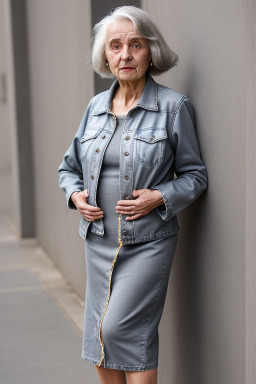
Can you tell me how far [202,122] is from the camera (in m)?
2.94

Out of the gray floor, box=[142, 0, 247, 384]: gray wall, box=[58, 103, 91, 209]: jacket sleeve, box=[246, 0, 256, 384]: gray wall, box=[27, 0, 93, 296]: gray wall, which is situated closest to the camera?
box=[246, 0, 256, 384]: gray wall

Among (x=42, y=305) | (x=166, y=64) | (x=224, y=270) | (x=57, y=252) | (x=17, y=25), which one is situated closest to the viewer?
(x=224, y=270)

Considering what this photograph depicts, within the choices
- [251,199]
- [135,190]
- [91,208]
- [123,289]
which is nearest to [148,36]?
[135,190]

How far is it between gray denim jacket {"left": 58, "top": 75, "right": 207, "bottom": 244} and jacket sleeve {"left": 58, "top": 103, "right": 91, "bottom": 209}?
0.22 metres

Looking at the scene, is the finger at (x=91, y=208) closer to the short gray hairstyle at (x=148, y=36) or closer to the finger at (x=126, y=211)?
the finger at (x=126, y=211)

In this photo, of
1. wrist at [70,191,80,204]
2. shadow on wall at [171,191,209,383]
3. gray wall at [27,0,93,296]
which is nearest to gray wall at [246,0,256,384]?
shadow on wall at [171,191,209,383]

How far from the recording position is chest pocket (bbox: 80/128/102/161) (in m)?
3.05

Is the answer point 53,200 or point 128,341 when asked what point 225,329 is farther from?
point 53,200

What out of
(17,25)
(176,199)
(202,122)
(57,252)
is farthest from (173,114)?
(17,25)

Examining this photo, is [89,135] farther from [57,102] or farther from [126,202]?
[57,102]

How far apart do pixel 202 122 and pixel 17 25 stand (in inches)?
235

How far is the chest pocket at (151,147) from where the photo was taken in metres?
2.85

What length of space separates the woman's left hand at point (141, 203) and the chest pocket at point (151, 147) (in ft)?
0.42

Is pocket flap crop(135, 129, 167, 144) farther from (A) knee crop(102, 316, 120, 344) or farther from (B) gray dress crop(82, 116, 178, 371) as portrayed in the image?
(A) knee crop(102, 316, 120, 344)
